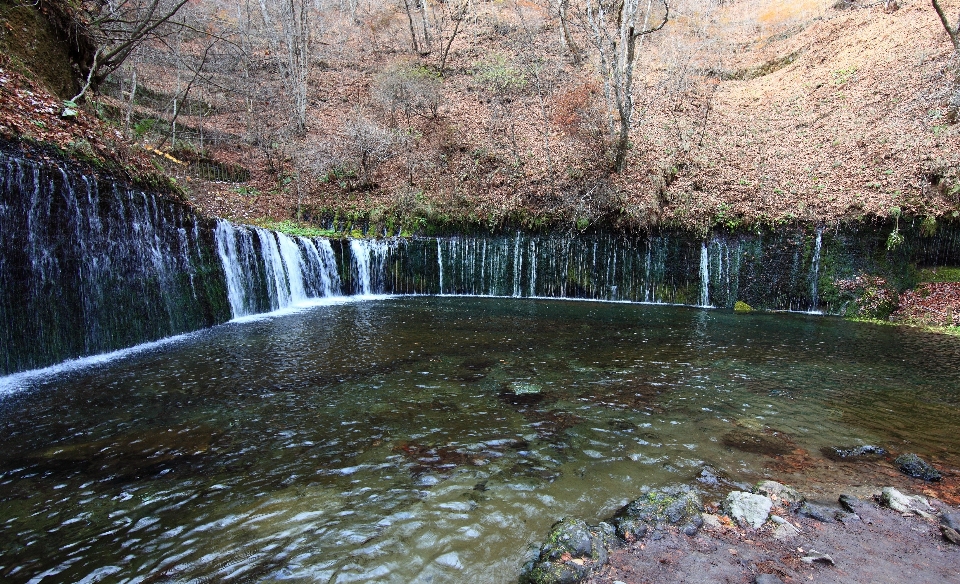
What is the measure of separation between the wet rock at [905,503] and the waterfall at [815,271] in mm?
12123

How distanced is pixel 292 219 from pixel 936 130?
2348cm

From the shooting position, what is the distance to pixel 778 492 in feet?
11.9

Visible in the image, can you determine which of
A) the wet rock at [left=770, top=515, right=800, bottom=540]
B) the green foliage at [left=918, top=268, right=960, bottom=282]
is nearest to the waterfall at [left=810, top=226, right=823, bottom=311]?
the green foliage at [left=918, top=268, right=960, bottom=282]

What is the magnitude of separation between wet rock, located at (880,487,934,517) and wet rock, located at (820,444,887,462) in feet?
2.42

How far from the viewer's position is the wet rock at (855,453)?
4336mm

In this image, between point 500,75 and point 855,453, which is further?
point 500,75

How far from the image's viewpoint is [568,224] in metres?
16.5

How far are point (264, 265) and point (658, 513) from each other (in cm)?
1258

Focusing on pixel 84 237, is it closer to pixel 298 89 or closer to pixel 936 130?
pixel 298 89

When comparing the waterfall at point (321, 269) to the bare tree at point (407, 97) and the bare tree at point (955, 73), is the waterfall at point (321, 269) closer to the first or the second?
the bare tree at point (407, 97)

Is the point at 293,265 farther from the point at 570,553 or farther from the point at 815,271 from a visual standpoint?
the point at 815,271

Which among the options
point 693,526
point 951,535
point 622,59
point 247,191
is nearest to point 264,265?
point 247,191

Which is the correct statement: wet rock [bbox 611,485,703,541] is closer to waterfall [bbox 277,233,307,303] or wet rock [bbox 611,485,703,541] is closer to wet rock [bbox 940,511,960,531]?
wet rock [bbox 940,511,960,531]

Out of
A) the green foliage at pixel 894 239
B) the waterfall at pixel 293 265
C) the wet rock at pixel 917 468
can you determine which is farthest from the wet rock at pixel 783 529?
the waterfall at pixel 293 265
